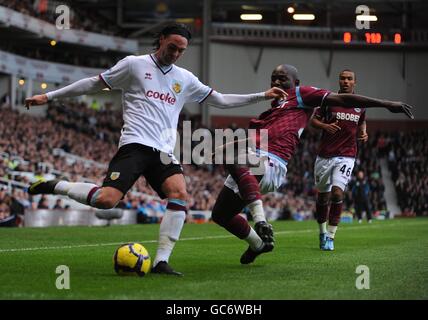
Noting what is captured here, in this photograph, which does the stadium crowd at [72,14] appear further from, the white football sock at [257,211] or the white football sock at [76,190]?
the white football sock at [257,211]

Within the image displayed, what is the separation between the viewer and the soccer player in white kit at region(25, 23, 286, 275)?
8953mm

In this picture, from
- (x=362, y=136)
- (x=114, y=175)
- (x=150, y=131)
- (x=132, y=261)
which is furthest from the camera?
(x=362, y=136)

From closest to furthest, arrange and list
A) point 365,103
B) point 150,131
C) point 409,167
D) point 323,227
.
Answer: point 150,131, point 365,103, point 323,227, point 409,167

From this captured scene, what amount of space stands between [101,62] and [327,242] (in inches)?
Answer: 1460

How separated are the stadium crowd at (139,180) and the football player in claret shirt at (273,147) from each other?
1454cm

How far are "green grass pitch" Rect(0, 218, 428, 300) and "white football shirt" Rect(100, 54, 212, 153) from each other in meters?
1.45

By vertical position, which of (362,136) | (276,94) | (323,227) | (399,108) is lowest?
(323,227)

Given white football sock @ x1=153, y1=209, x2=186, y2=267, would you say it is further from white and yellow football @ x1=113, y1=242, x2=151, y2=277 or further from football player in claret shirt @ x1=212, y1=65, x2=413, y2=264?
football player in claret shirt @ x1=212, y1=65, x2=413, y2=264

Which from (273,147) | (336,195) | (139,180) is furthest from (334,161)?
(139,180)

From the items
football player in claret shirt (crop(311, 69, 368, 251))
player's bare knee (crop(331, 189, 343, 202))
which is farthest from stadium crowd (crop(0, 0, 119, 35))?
player's bare knee (crop(331, 189, 343, 202))

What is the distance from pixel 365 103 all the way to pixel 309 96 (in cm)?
86

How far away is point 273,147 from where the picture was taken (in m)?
10.2

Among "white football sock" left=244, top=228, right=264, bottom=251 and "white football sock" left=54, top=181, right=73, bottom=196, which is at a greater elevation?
"white football sock" left=54, top=181, right=73, bottom=196

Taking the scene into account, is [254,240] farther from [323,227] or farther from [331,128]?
[323,227]
